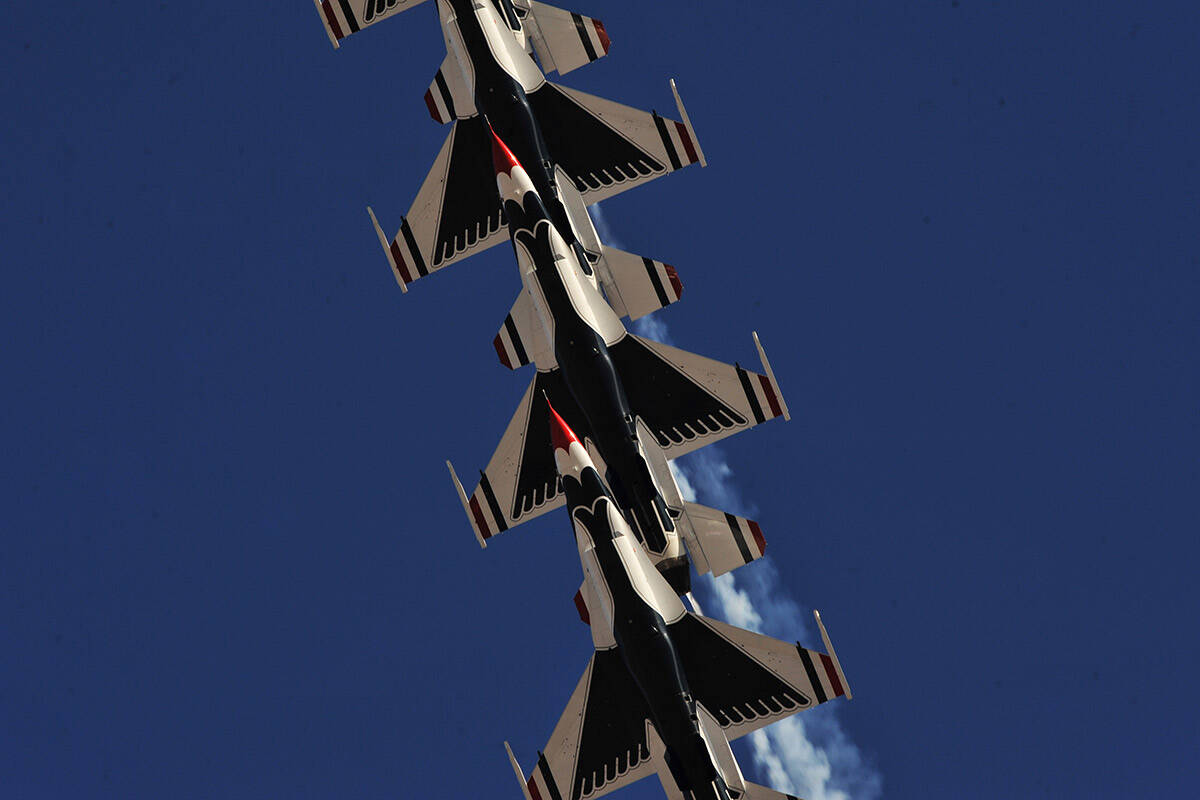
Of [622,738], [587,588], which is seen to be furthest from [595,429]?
[622,738]

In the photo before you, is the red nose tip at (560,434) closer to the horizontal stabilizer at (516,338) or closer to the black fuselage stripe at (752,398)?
the horizontal stabilizer at (516,338)

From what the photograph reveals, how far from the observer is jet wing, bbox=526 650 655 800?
188 ft

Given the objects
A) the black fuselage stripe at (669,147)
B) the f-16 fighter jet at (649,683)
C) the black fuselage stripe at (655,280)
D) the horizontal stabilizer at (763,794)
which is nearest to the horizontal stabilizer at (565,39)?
the black fuselage stripe at (669,147)

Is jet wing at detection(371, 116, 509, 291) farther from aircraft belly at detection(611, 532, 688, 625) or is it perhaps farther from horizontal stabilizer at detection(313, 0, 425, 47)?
aircraft belly at detection(611, 532, 688, 625)

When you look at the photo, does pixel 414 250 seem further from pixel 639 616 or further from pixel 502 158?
pixel 639 616

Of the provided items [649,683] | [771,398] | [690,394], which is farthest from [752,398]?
[649,683]

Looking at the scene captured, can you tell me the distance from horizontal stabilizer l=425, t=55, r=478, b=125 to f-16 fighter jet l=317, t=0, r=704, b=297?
4 centimetres

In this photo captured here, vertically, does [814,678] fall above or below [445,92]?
below

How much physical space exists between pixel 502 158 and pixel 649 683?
1780 centimetres

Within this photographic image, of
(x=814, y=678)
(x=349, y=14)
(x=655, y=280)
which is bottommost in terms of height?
(x=814, y=678)

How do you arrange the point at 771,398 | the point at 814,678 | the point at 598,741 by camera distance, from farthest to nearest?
the point at 771,398 → the point at 598,741 → the point at 814,678

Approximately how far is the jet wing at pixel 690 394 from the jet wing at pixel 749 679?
22.5 ft

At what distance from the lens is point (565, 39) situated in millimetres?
65000

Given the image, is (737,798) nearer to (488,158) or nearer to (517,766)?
(517,766)
